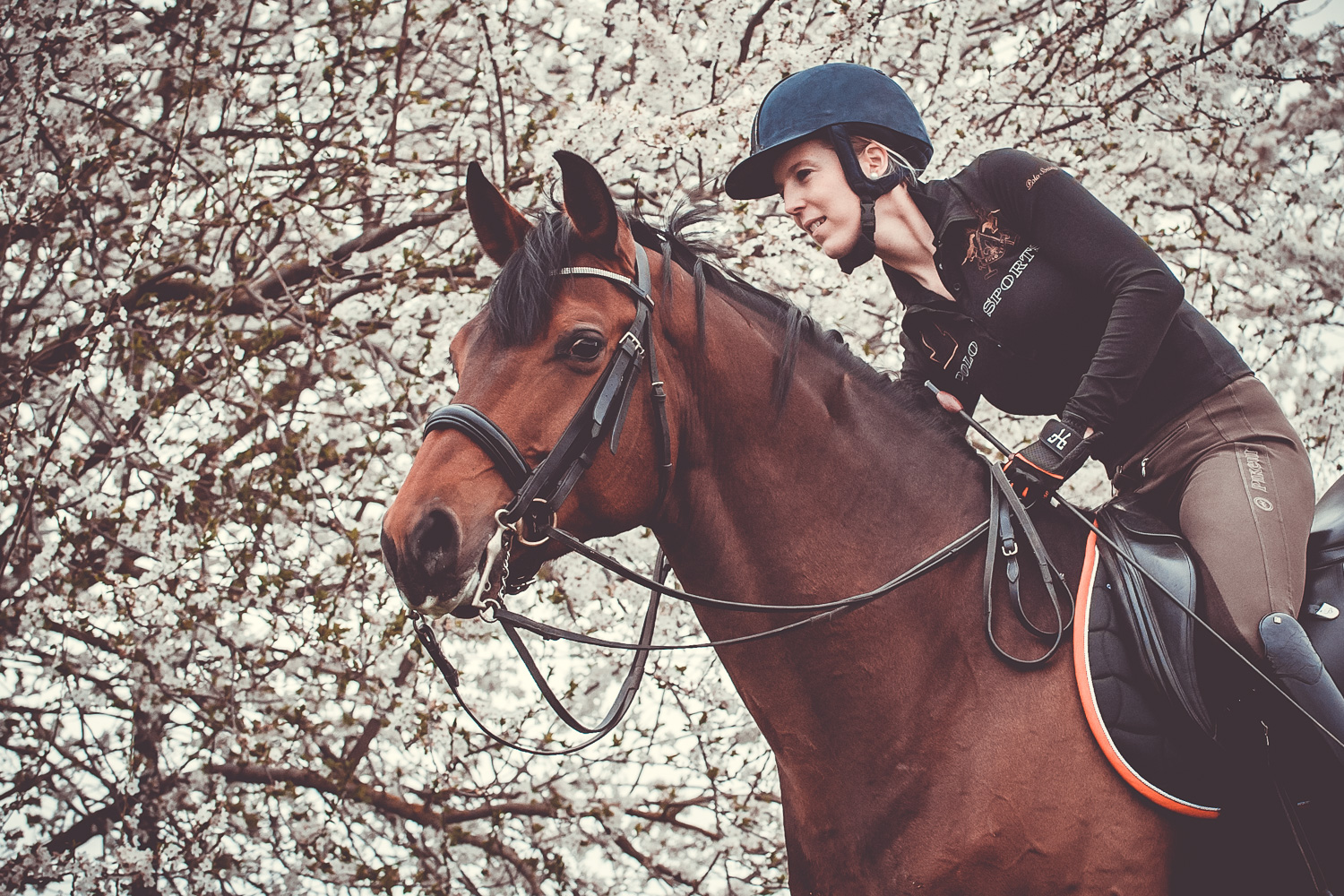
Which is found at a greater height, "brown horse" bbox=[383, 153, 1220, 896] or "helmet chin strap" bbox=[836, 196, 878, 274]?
"helmet chin strap" bbox=[836, 196, 878, 274]

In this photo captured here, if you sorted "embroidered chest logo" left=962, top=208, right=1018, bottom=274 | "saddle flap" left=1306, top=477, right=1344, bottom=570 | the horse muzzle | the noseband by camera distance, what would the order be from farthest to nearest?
"embroidered chest logo" left=962, top=208, right=1018, bottom=274
"saddle flap" left=1306, top=477, right=1344, bottom=570
the noseband
the horse muzzle

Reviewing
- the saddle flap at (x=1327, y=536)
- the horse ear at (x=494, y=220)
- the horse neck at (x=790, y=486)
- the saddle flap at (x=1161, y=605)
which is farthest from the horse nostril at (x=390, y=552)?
the saddle flap at (x=1327, y=536)

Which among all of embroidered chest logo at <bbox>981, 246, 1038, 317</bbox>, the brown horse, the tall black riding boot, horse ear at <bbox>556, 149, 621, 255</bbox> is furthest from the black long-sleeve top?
horse ear at <bbox>556, 149, 621, 255</bbox>

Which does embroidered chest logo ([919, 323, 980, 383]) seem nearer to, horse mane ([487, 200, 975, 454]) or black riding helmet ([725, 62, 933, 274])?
horse mane ([487, 200, 975, 454])

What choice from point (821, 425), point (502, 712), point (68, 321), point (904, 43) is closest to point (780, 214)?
point (904, 43)

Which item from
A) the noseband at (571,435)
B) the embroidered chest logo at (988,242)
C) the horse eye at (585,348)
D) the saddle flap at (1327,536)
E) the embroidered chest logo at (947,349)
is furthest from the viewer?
the embroidered chest logo at (947,349)

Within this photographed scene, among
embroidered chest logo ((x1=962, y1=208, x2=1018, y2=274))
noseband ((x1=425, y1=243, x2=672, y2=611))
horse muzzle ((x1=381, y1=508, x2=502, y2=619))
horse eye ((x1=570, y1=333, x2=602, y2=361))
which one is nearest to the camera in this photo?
horse muzzle ((x1=381, y1=508, x2=502, y2=619))

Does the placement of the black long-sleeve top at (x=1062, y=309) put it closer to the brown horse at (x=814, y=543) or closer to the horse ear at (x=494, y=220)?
the brown horse at (x=814, y=543)

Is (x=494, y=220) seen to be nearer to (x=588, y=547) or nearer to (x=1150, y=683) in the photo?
(x=588, y=547)

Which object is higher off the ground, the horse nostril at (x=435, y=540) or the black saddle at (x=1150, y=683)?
the horse nostril at (x=435, y=540)

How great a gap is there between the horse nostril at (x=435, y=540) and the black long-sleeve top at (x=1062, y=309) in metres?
1.28

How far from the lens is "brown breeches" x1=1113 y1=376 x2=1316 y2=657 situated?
1.85 meters

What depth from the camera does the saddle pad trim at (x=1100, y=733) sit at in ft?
5.80

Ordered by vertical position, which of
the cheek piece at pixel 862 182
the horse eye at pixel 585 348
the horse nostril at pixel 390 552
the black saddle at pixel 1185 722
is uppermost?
the cheek piece at pixel 862 182
